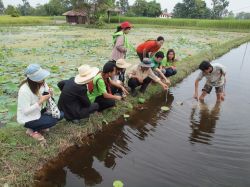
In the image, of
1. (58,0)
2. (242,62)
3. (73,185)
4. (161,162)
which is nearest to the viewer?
(73,185)

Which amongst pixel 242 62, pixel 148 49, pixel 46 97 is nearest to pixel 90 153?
pixel 46 97

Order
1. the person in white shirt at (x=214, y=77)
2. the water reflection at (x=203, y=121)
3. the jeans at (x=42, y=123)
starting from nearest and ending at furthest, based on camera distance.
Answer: the jeans at (x=42, y=123) < the water reflection at (x=203, y=121) < the person in white shirt at (x=214, y=77)

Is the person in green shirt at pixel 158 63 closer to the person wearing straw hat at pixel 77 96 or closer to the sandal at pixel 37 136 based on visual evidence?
the person wearing straw hat at pixel 77 96

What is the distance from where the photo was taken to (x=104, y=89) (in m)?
5.01

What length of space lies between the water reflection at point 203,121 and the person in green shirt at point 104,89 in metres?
1.62

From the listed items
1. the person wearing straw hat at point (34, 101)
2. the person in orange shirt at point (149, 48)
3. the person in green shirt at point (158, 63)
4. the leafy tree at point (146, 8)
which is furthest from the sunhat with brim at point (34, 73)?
the leafy tree at point (146, 8)

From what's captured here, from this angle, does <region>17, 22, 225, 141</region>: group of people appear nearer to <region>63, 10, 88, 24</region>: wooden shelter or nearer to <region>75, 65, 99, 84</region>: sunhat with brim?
<region>75, 65, 99, 84</region>: sunhat with brim

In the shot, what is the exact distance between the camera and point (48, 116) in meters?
4.33

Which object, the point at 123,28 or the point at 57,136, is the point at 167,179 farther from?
the point at 123,28

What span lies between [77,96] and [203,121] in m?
2.67

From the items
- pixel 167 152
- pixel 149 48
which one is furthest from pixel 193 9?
pixel 167 152

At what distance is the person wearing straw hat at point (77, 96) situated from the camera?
4.50 metres

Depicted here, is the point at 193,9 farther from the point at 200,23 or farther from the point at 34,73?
the point at 34,73

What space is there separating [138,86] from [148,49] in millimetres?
1087
